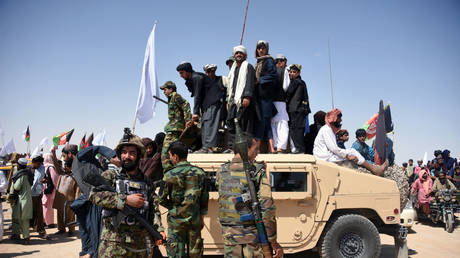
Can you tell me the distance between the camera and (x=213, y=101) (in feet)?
16.8

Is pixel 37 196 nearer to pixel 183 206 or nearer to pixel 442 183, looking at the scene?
pixel 183 206

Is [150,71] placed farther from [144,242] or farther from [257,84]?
[144,242]

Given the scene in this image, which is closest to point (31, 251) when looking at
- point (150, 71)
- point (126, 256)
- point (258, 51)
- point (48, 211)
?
point (48, 211)

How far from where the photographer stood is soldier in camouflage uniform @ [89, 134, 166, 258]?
7.50 ft

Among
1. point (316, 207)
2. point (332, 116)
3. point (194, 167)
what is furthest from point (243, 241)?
point (332, 116)

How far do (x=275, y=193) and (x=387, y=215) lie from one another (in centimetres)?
181

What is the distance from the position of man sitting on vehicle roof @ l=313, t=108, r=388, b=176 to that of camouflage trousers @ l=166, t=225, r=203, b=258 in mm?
2624

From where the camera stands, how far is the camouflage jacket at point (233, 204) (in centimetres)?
257

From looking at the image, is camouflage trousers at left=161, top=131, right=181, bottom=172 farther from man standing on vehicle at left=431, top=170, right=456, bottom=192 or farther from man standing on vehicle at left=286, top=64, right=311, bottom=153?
man standing on vehicle at left=431, top=170, right=456, bottom=192

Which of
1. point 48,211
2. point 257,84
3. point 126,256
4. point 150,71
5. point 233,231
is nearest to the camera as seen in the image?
point 126,256

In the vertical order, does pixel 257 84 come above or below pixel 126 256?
above

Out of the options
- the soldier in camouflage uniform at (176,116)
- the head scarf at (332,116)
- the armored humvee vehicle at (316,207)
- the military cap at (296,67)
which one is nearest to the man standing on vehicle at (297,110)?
the military cap at (296,67)

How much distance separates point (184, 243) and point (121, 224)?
100 cm

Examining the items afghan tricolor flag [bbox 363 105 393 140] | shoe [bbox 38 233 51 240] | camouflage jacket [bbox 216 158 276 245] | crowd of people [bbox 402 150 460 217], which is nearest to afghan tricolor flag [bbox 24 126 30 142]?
shoe [bbox 38 233 51 240]
